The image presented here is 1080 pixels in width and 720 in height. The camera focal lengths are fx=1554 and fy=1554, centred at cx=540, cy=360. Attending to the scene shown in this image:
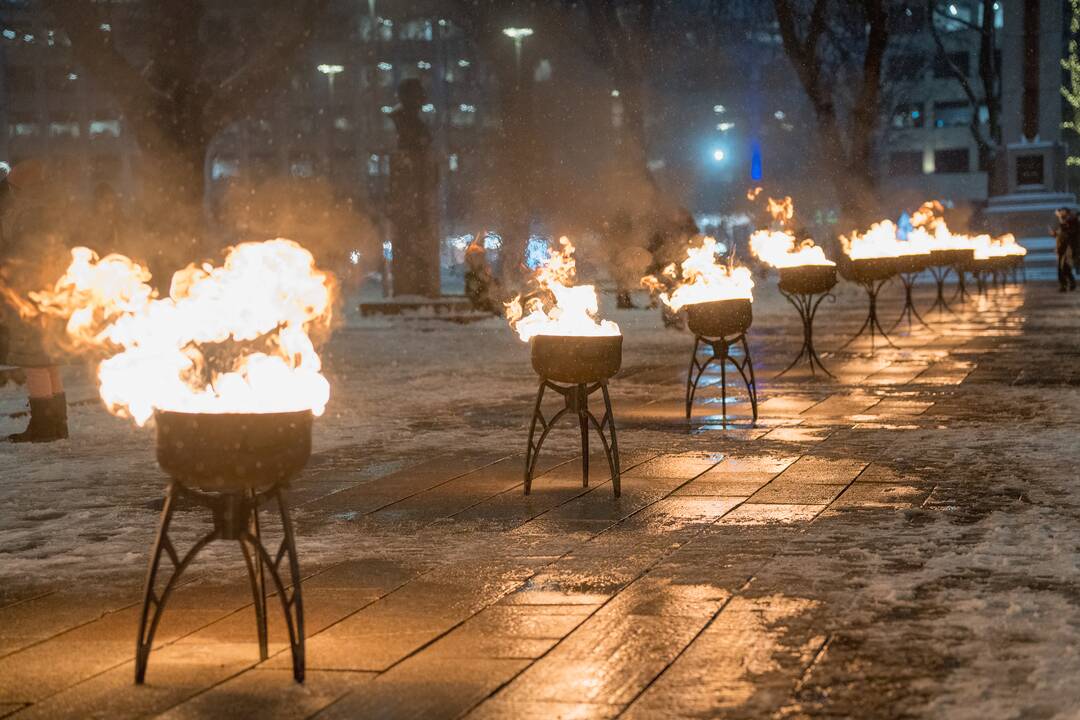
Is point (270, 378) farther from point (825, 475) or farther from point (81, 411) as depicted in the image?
point (81, 411)

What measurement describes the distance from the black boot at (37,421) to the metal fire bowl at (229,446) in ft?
24.4

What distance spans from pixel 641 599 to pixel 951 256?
21.2m

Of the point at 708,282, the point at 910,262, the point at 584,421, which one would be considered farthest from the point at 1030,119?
the point at 584,421

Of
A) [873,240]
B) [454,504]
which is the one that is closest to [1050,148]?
[873,240]

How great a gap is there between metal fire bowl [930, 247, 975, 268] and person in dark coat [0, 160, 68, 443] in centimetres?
1708

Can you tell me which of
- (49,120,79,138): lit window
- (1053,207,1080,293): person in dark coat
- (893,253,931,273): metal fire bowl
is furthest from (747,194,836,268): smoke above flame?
(49,120,79,138): lit window

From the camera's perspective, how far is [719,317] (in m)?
12.7

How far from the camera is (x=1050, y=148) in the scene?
162 ft

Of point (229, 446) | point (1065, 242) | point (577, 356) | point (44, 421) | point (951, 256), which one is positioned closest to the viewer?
point (229, 446)

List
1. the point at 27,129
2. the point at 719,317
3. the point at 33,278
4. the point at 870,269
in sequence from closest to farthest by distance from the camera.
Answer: the point at 33,278
the point at 719,317
the point at 870,269
the point at 27,129

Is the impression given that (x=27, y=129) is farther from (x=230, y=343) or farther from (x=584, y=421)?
(x=230, y=343)

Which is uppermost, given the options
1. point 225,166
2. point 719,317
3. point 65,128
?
point 65,128

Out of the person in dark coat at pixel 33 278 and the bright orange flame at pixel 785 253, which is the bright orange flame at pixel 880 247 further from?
the person in dark coat at pixel 33 278

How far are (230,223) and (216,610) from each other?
246 ft
